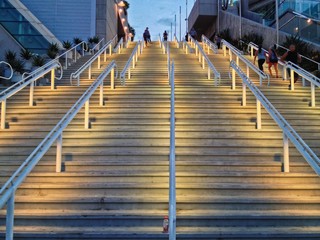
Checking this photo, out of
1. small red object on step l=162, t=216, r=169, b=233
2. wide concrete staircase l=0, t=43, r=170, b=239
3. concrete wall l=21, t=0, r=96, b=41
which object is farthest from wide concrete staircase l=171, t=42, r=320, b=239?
concrete wall l=21, t=0, r=96, b=41

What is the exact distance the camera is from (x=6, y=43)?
624 inches

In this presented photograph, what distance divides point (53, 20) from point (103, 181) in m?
17.8

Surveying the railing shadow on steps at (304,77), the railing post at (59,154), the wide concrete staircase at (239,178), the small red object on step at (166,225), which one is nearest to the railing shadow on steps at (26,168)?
the railing post at (59,154)

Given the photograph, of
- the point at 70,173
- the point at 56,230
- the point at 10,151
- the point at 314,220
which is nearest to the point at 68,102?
the point at 10,151

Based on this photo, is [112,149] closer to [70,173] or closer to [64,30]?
[70,173]

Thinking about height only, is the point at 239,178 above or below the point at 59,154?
below

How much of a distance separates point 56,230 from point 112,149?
1.95 meters

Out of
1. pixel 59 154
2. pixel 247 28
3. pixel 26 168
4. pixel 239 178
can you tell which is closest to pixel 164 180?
pixel 239 178

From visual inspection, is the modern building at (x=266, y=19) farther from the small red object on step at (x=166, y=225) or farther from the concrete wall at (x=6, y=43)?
the small red object on step at (x=166, y=225)

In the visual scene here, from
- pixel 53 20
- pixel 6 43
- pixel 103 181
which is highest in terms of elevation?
pixel 53 20

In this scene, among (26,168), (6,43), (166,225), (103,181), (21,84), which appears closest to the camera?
(166,225)

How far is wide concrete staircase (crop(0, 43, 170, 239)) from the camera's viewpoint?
4016 mm

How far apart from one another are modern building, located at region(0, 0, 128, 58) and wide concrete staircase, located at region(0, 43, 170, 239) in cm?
1231

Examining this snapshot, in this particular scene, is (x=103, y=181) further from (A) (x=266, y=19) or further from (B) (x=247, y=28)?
(B) (x=247, y=28)
